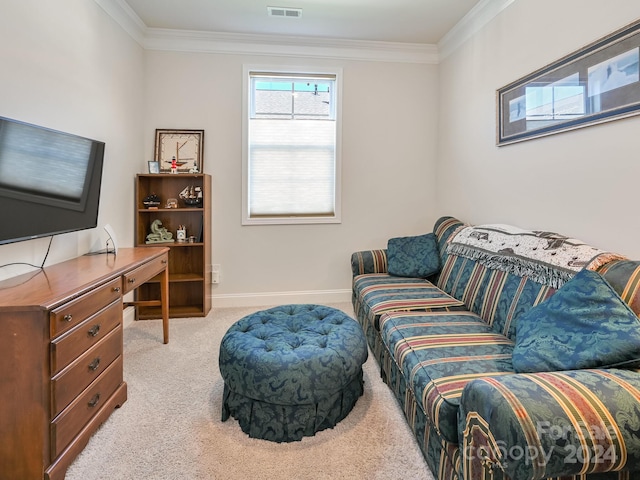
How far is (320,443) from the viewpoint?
1.62 meters

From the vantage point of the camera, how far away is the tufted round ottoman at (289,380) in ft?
5.21

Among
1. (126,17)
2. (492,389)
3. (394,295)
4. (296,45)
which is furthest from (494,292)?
(126,17)

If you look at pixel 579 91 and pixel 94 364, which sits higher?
pixel 579 91

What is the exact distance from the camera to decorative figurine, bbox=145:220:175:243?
323 cm

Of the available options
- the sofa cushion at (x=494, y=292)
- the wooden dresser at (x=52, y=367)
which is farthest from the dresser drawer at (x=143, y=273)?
the sofa cushion at (x=494, y=292)

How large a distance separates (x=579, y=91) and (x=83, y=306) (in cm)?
277

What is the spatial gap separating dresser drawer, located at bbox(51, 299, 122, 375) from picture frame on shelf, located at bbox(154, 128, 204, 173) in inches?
72.7

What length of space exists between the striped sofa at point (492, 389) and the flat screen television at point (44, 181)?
1955 millimetres

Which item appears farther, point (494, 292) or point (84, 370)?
point (494, 292)

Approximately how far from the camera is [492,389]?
1.00 metres

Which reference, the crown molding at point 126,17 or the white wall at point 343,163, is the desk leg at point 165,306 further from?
the crown molding at point 126,17

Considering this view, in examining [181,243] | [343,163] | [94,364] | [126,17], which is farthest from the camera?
[343,163]

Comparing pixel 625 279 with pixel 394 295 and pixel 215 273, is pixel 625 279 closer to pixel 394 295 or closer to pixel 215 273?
pixel 394 295

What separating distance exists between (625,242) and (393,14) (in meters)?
2.54
